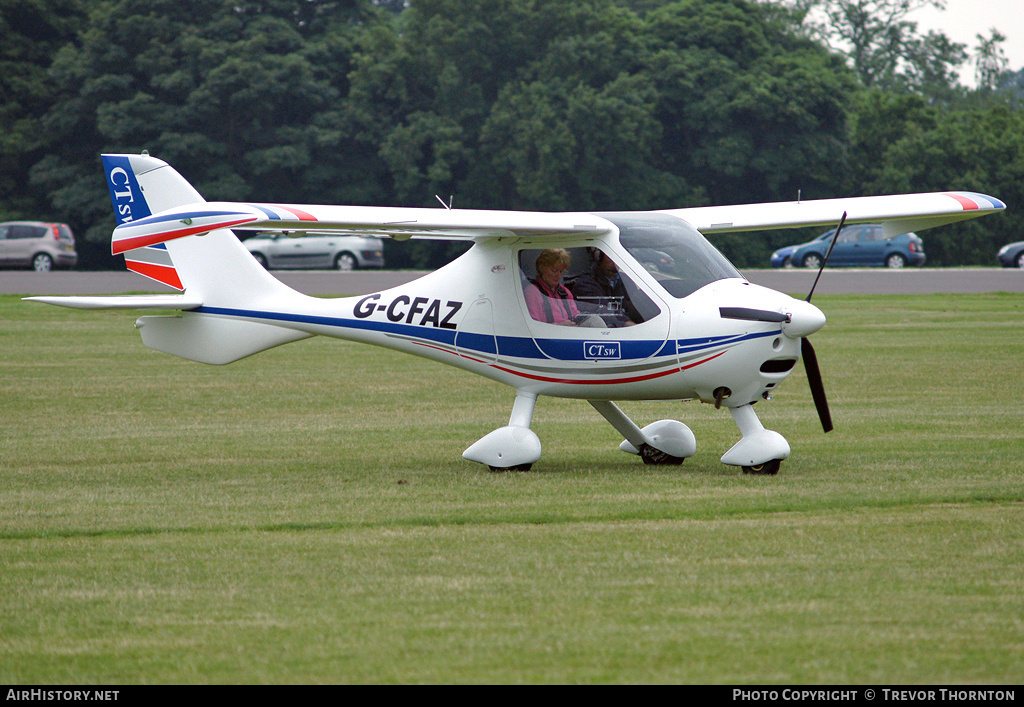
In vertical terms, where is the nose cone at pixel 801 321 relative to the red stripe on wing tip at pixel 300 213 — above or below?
Answer: below

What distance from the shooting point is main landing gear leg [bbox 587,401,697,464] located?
1084 centimetres

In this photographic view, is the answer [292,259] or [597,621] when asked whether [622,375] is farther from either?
[292,259]

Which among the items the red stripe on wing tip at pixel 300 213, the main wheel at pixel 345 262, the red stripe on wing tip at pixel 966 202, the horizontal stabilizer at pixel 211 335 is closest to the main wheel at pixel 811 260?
the main wheel at pixel 345 262

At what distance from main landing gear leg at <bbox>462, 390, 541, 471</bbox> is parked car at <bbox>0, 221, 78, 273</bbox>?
39.8m

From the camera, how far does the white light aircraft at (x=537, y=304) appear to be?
382 inches

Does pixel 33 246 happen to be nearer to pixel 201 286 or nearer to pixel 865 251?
pixel 865 251

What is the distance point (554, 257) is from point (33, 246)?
40651mm

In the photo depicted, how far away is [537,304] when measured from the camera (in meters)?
10.5

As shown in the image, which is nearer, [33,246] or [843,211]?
A: [843,211]

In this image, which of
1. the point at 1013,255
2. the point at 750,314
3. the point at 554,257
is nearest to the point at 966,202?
the point at 750,314

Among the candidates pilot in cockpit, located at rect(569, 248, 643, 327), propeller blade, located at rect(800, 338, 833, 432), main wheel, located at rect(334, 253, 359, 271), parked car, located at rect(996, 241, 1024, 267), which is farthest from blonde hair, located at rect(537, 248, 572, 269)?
parked car, located at rect(996, 241, 1024, 267)

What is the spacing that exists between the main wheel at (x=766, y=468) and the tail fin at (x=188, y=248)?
4.55 m

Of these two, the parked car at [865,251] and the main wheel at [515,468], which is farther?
the parked car at [865,251]

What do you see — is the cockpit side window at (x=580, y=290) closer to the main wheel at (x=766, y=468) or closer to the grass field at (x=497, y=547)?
the grass field at (x=497, y=547)
